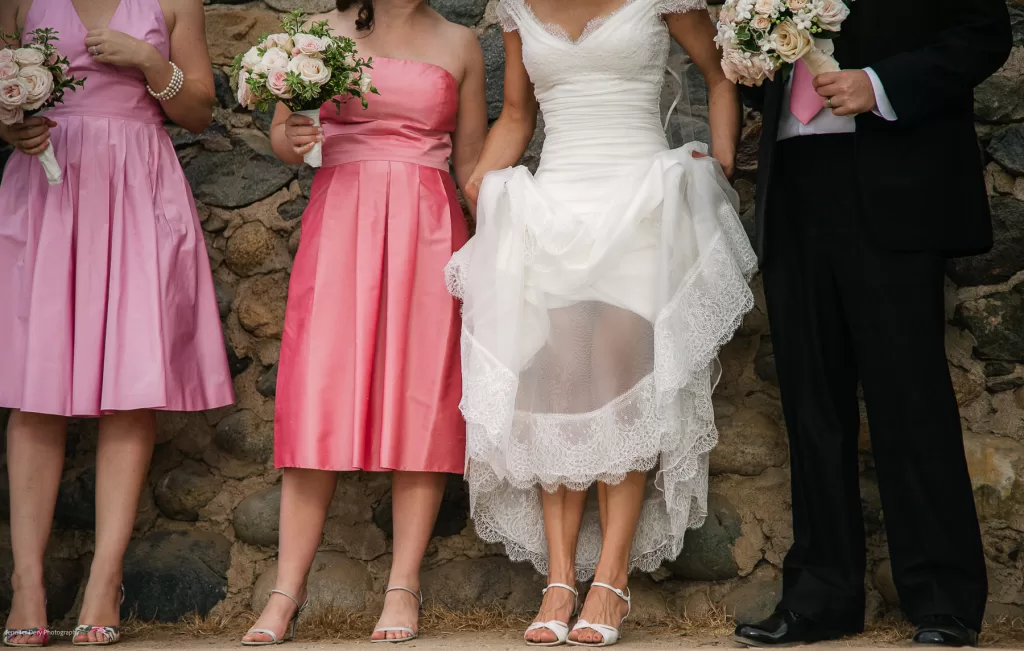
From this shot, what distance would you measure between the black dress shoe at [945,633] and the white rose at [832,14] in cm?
158

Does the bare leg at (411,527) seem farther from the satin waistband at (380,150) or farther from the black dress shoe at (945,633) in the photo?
Result: the black dress shoe at (945,633)

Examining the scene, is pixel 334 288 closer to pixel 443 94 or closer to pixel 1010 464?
pixel 443 94

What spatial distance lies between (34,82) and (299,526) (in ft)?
5.22

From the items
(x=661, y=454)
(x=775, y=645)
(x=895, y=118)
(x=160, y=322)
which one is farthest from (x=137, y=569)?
(x=895, y=118)

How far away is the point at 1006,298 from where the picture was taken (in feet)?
12.1

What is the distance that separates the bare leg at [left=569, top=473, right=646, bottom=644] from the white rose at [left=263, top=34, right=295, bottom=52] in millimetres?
1642

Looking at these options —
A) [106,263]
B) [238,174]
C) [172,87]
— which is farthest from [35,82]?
[238,174]

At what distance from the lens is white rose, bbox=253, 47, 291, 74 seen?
11.2 feet

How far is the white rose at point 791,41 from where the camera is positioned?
2.94 meters

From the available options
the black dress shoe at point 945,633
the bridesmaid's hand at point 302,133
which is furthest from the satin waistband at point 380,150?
the black dress shoe at point 945,633

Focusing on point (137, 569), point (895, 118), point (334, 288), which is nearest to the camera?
point (895, 118)

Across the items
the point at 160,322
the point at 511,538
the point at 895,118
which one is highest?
the point at 895,118

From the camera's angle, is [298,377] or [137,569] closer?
[298,377]

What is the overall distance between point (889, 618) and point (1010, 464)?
0.62 meters
